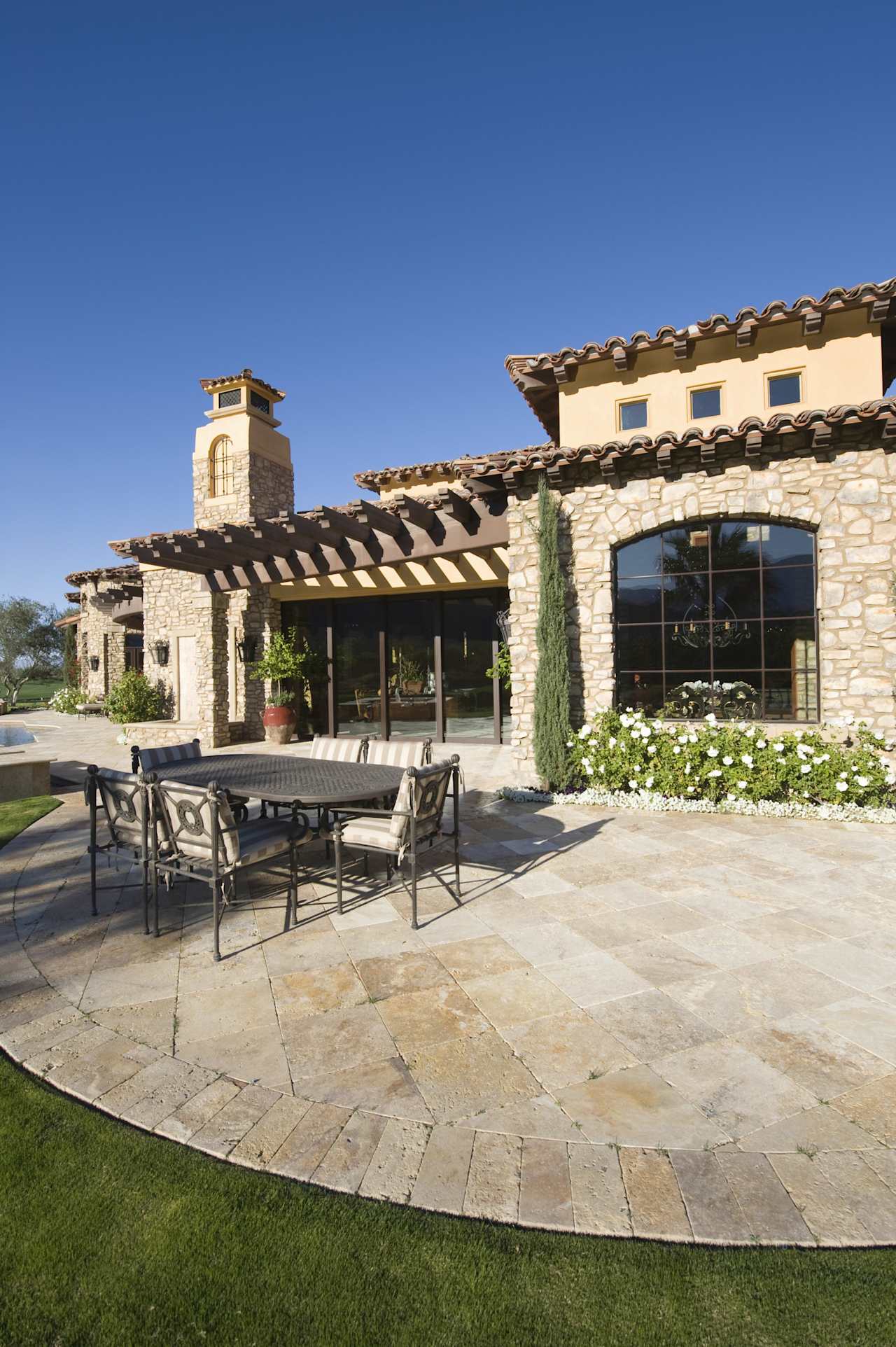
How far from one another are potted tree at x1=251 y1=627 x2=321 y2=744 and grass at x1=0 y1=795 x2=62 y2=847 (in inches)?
195

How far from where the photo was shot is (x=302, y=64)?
7.06m

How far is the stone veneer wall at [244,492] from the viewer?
13.6m

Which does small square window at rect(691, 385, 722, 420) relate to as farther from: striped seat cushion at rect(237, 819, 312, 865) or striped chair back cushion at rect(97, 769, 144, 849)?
striped chair back cushion at rect(97, 769, 144, 849)

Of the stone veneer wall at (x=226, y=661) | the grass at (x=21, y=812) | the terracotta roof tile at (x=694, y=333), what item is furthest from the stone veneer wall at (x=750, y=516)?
the stone veneer wall at (x=226, y=661)

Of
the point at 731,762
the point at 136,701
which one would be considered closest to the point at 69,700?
the point at 136,701

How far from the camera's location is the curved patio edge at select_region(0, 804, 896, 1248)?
69.7 inches

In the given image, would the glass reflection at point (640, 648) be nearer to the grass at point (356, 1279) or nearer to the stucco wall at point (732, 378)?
the stucco wall at point (732, 378)

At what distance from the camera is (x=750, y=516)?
720 centimetres

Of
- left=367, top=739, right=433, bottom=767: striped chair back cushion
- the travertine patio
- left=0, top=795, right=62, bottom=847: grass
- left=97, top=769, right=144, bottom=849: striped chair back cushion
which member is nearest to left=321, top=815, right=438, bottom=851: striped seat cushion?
the travertine patio

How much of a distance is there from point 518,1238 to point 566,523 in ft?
23.5

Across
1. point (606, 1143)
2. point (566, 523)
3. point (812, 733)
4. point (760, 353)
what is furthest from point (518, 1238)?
point (760, 353)

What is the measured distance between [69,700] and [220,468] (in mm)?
11188

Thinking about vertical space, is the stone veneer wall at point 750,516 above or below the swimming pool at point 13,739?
above

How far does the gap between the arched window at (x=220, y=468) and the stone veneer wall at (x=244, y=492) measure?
0.11 metres
